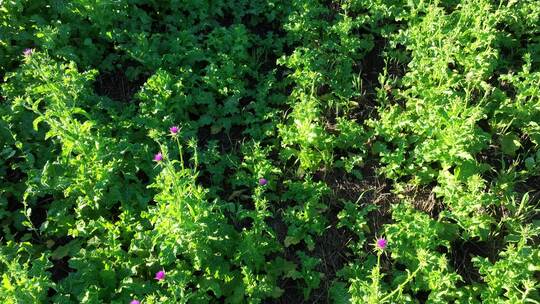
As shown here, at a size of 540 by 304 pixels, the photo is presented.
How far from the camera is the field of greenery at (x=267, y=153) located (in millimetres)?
3119

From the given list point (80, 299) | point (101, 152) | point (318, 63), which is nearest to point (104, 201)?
point (101, 152)

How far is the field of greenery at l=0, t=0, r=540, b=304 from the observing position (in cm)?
312

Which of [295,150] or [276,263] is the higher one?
[295,150]

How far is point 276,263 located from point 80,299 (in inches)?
46.4

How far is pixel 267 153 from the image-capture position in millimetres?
3814

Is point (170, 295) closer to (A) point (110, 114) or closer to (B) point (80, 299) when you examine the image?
(B) point (80, 299)

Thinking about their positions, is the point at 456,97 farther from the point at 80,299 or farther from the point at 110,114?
the point at 80,299

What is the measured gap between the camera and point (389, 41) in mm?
4703

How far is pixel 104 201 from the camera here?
136 inches

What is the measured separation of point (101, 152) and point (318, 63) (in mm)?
1924

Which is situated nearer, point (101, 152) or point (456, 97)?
point (101, 152)

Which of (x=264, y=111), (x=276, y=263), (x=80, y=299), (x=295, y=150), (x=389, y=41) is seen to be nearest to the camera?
(x=80, y=299)

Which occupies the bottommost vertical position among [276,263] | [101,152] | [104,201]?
[276,263]

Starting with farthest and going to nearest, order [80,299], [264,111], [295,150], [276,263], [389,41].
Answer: [389,41]
[264,111]
[295,150]
[276,263]
[80,299]
